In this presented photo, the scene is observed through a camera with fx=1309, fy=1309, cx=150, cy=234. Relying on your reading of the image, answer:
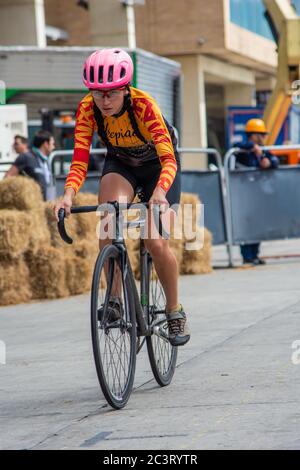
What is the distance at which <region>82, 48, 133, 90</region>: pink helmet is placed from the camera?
7.01 m

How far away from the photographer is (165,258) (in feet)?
24.2

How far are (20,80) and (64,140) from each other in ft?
6.54

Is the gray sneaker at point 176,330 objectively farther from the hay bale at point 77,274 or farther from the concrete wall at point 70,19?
the concrete wall at point 70,19

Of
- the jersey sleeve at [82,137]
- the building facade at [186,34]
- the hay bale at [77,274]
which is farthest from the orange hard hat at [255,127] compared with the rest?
the building facade at [186,34]

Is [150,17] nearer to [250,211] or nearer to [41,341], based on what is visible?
[250,211]

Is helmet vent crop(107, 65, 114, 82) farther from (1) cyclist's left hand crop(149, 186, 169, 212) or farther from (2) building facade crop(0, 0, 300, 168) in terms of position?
(2) building facade crop(0, 0, 300, 168)

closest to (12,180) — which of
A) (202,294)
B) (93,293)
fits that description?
(202,294)

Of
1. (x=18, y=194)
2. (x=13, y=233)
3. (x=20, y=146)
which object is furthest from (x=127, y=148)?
(x=20, y=146)

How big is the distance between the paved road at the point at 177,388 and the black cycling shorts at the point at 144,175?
3.61 ft

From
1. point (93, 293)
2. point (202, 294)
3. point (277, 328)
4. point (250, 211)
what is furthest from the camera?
point (250, 211)

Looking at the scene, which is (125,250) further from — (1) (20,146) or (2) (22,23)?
(2) (22,23)

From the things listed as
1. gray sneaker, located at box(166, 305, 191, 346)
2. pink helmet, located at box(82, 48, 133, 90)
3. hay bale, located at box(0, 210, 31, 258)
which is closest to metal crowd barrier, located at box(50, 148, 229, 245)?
hay bale, located at box(0, 210, 31, 258)

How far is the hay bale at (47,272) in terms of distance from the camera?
13078 mm

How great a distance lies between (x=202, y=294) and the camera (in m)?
13.1
